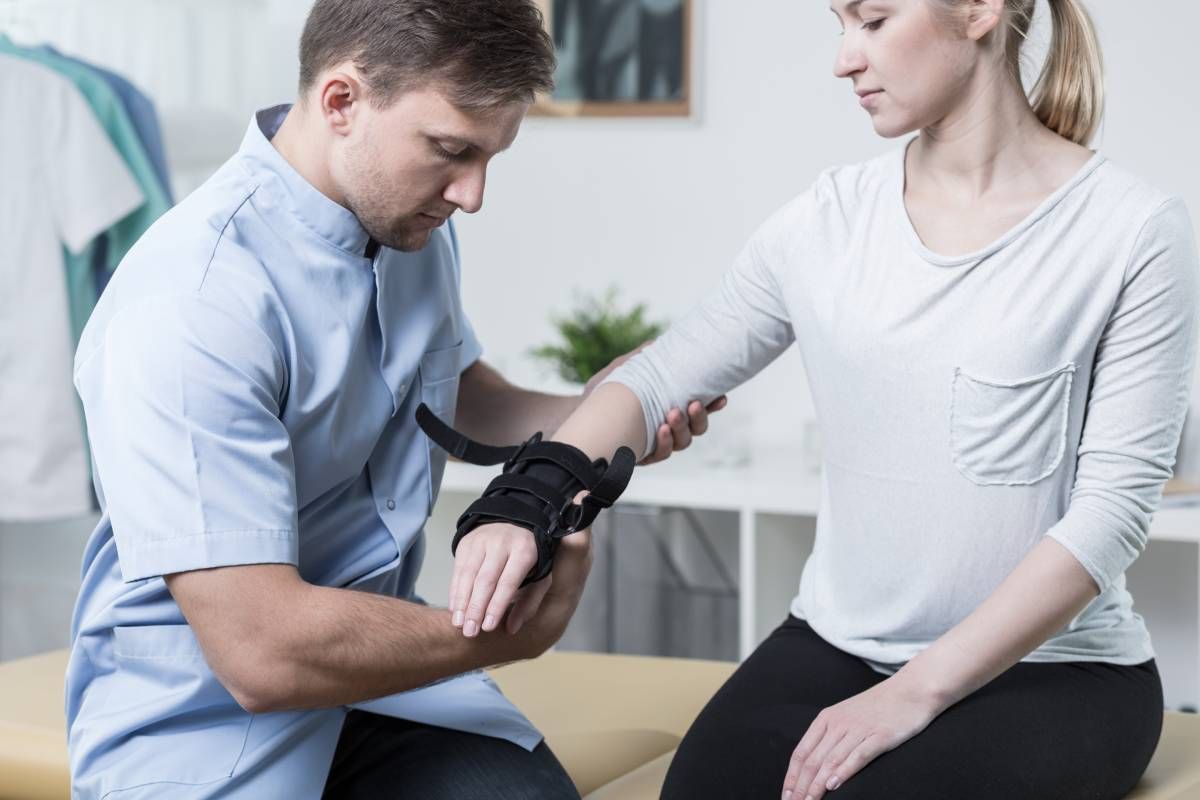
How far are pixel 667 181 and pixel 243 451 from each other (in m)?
1.97

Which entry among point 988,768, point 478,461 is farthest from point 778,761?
point 478,461

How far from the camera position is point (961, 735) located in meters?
1.30

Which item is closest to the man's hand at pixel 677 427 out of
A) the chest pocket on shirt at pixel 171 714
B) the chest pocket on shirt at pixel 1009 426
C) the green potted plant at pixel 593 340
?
the chest pocket on shirt at pixel 1009 426

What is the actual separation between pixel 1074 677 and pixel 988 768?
18 centimetres

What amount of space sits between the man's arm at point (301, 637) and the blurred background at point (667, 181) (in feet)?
4.57

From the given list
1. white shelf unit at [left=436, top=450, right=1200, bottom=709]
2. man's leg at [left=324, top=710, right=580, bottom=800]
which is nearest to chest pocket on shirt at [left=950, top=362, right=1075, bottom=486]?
man's leg at [left=324, top=710, right=580, bottom=800]

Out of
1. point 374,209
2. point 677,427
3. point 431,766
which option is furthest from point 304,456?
point 677,427

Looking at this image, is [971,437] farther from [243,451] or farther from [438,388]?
[243,451]

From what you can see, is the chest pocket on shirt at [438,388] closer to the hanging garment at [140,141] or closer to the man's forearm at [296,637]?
the man's forearm at [296,637]

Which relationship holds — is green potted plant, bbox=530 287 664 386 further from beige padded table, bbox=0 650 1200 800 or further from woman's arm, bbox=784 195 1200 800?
woman's arm, bbox=784 195 1200 800

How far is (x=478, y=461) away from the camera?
58.0 inches

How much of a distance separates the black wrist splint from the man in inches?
1.3

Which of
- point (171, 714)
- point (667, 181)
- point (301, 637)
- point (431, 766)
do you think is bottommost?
point (431, 766)

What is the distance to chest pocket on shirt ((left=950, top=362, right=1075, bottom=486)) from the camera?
138 cm
